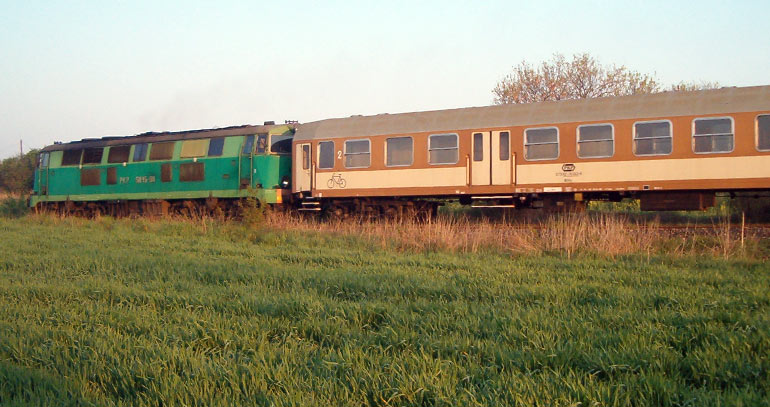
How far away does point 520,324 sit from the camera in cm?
549

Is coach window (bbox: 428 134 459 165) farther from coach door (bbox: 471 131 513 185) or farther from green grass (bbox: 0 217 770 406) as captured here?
green grass (bbox: 0 217 770 406)

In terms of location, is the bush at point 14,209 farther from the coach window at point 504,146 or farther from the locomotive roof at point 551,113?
the coach window at point 504,146

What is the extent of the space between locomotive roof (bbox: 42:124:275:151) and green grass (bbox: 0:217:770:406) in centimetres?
1091

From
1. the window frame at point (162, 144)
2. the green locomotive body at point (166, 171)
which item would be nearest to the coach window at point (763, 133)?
the green locomotive body at point (166, 171)

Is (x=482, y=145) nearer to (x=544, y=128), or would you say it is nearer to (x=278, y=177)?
(x=544, y=128)

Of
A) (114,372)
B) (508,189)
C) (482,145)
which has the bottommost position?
(114,372)

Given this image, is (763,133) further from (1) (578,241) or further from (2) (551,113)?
(1) (578,241)

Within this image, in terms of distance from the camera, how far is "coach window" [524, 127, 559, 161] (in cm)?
1591

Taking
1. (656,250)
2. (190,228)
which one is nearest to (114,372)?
(656,250)

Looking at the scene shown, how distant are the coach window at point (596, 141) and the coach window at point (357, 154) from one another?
5.87m

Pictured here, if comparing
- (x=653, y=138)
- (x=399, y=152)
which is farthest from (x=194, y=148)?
(x=653, y=138)

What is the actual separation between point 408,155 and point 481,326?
12.3 m

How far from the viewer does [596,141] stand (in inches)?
611

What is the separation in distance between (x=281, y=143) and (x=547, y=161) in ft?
28.3
